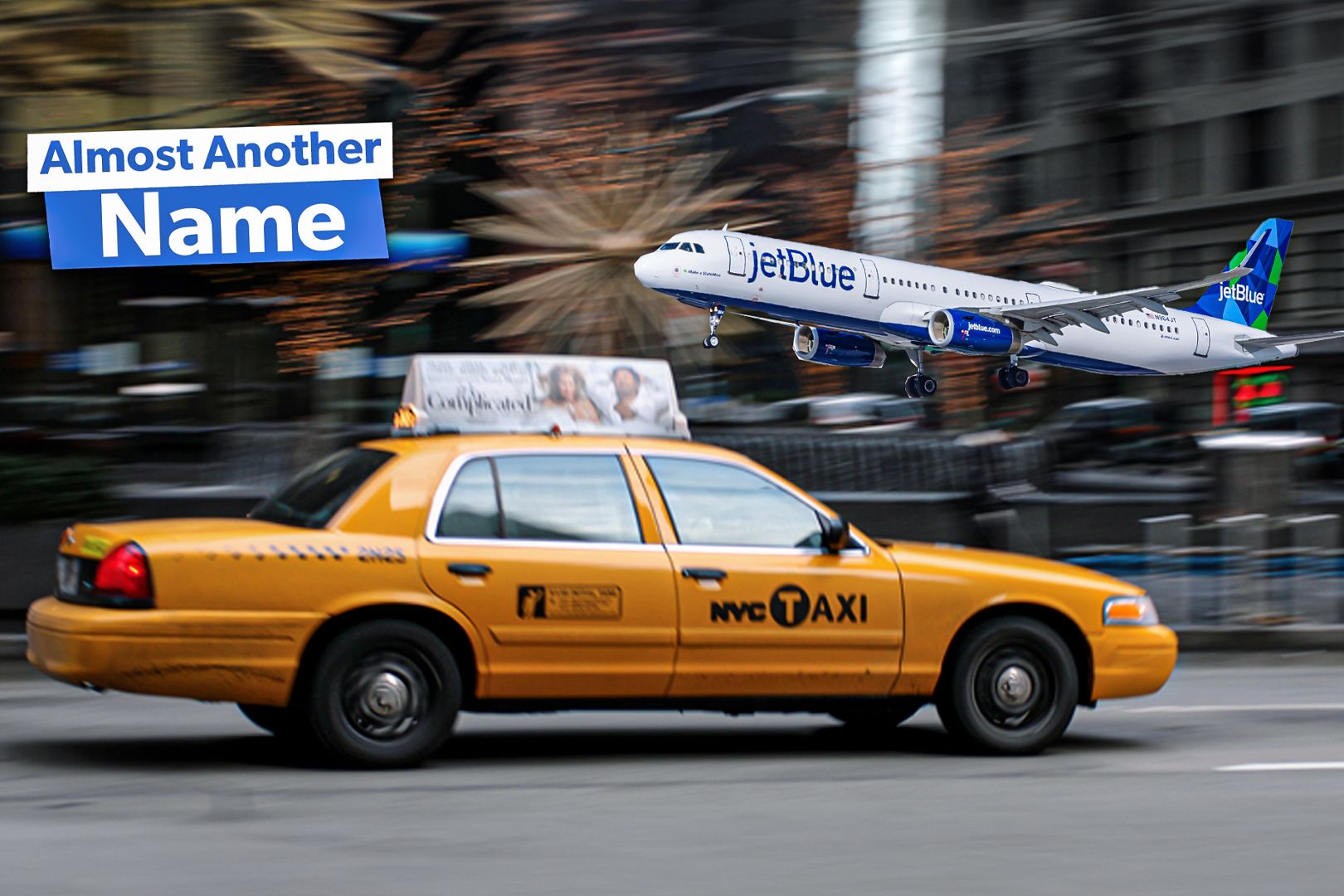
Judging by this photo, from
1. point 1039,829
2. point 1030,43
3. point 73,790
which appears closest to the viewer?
point 1039,829

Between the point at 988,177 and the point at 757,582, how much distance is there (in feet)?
38.0

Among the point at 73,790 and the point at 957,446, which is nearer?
the point at 73,790

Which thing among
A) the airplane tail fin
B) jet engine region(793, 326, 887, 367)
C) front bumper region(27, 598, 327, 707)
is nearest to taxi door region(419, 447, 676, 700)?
front bumper region(27, 598, 327, 707)

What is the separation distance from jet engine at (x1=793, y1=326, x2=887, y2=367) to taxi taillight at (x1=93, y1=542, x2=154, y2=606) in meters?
9.88

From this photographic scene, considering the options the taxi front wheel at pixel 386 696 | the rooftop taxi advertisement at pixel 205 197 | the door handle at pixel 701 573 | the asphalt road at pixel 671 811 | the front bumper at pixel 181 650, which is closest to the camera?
the asphalt road at pixel 671 811

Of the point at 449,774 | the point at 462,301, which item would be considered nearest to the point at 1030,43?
the point at 462,301

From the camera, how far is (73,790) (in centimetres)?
684

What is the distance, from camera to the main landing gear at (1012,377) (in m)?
16.3

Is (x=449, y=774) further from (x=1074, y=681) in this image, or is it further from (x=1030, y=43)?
(x=1030, y=43)

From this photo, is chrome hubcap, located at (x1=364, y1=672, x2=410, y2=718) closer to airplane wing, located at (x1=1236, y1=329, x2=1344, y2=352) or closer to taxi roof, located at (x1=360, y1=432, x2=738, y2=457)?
taxi roof, located at (x1=360, y1=432, x2=738, y2=457)

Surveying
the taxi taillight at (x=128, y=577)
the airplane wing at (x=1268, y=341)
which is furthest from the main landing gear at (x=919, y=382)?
the taxi taillight at (x=128, y=577)

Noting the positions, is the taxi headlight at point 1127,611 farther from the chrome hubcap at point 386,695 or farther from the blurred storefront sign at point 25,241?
the blurred storefront sign at point 25,241

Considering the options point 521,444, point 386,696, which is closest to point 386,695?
point 386,696
